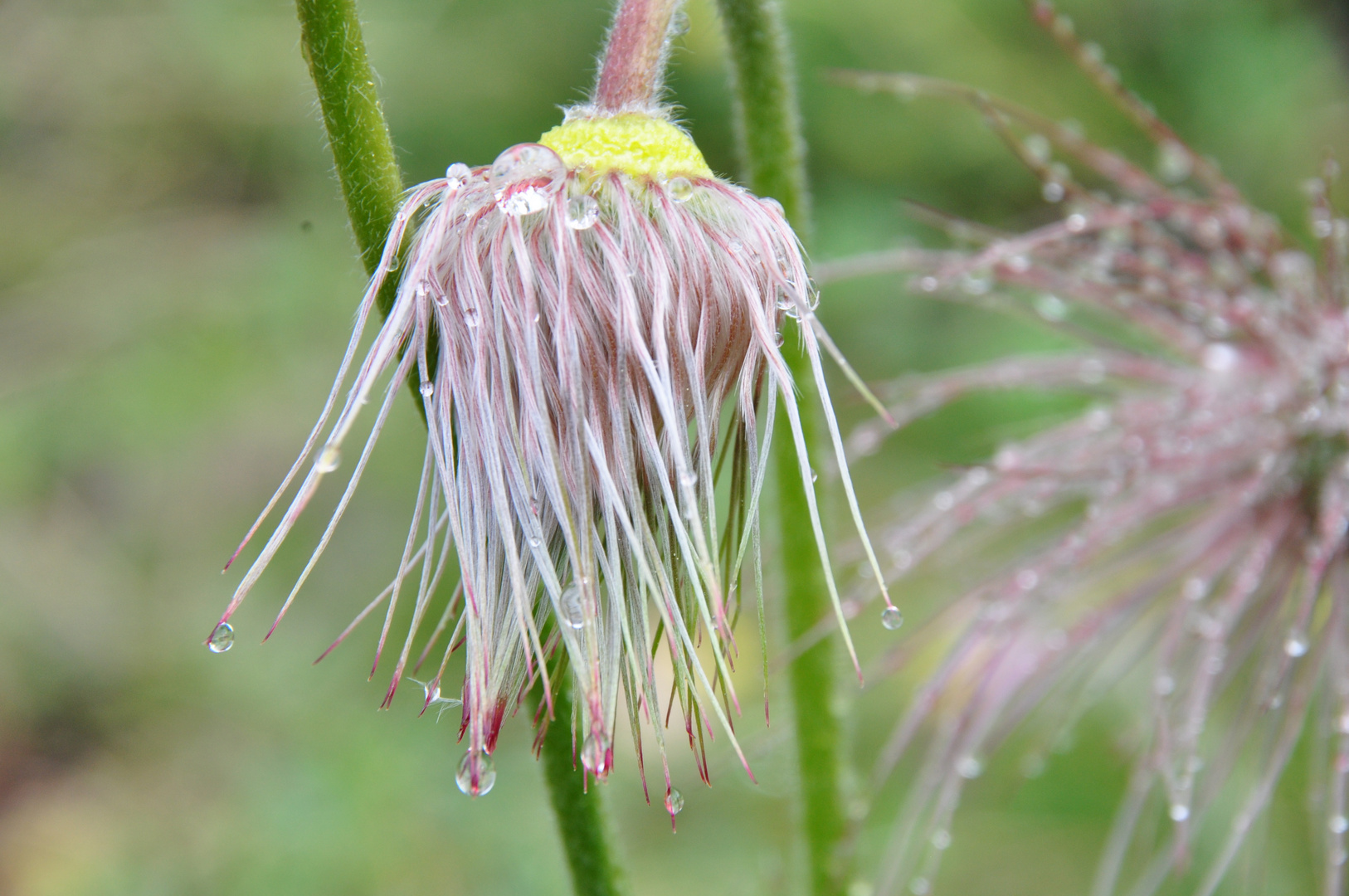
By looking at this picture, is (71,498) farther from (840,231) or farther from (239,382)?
(840,231)

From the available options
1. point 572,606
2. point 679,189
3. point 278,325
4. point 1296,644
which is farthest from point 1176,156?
point 278,325

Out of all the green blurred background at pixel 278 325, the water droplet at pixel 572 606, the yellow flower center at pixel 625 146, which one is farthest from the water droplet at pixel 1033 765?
the green blurred background at pixel 278 325

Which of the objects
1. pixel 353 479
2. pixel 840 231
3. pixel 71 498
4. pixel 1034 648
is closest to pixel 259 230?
pixel 71 498

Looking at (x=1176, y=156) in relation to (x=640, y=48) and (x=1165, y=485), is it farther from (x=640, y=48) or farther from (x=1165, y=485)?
(x=640, y=48)

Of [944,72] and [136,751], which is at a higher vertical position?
[944,72]

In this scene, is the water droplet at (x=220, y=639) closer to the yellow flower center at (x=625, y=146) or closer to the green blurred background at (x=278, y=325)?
the yellow flower center at (x=625, y=146)
